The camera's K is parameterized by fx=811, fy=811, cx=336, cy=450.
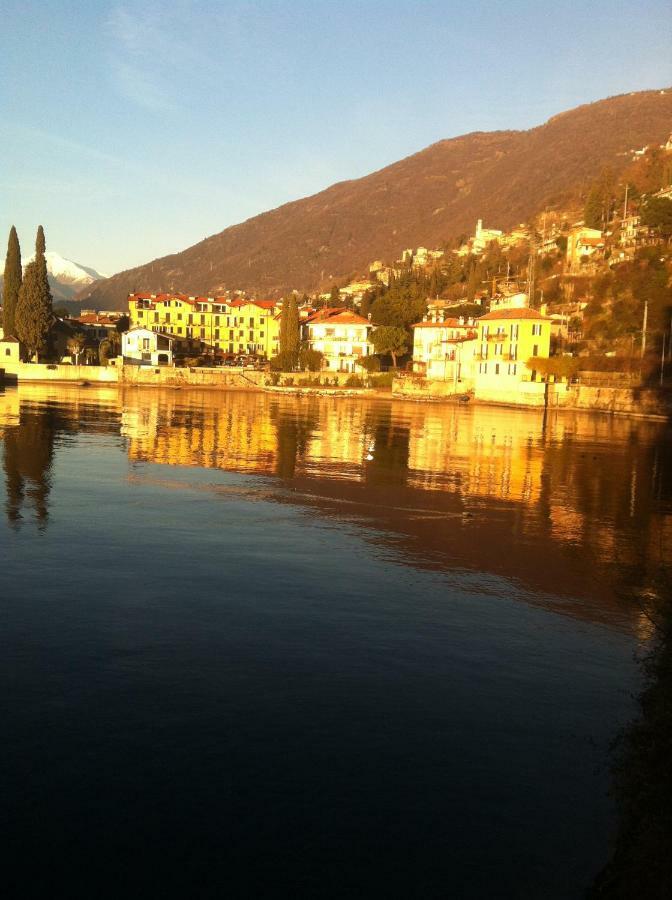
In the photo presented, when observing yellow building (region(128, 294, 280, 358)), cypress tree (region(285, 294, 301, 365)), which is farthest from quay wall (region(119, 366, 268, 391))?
yellow building (region(128, 294, 280, 358))

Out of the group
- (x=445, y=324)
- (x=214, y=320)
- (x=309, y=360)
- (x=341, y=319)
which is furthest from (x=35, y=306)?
(x=445, y=324)

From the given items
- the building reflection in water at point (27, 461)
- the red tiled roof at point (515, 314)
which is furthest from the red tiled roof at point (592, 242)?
the building reflection in water at point (27, 461)

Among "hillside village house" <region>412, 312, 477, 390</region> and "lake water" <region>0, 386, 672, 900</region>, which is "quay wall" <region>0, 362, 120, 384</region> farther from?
"lake water" <region>0, 386, 672, 900</region>

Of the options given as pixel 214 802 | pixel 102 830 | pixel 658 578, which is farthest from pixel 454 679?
pixel 658 578

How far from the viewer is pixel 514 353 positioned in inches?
3524

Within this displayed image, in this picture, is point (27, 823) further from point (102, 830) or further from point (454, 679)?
point (454, 679)

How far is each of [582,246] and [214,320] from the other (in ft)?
192

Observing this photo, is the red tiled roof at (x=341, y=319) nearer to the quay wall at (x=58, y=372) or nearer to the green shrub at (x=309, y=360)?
the green shrub at (x=309, y=360)

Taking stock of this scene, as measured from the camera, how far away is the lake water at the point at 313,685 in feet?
25.4

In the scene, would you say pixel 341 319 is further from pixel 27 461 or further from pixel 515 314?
pixel 27 461

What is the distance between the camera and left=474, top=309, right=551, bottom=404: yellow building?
87188mm

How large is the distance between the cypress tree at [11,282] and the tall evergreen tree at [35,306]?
1.80 metres

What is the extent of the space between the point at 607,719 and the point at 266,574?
25.7ft

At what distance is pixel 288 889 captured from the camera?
7.23m
